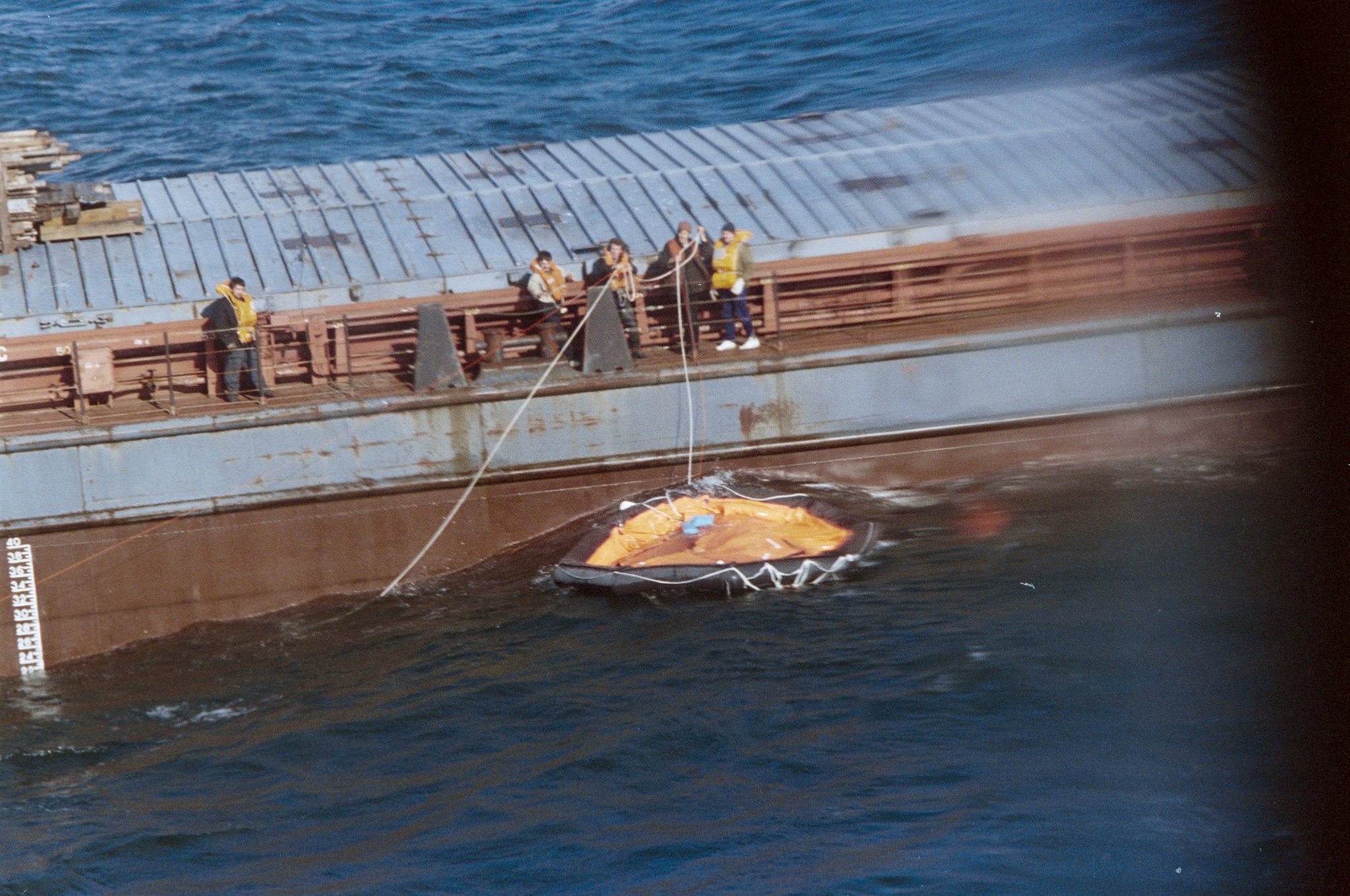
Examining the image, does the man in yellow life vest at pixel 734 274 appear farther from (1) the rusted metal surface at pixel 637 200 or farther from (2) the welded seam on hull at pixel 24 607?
(2) the welded seam on hull at pixel 24 607

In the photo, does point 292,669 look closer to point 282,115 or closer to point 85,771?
point 85,771

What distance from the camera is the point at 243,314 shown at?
38.1 feet

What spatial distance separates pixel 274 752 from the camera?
9.03 m

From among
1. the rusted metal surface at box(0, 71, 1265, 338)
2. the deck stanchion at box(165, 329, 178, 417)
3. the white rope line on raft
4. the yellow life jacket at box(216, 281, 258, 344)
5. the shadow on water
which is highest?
the rusted metal surface at box(0, 71, 1265, 338)

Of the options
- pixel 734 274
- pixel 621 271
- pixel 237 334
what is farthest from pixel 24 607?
pixel 734 274

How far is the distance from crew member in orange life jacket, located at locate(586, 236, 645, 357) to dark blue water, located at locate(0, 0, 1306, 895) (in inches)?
88.2

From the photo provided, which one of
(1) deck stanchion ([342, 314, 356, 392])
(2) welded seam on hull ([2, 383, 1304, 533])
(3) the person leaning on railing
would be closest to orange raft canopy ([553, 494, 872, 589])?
(2) welded seam on hull ([2, 383, 1304, 533])

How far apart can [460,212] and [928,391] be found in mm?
6099

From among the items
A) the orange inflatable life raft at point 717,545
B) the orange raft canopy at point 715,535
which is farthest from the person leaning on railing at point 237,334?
the orange raft canopy at point 715,535

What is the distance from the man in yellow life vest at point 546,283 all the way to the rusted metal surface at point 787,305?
0.68 feet

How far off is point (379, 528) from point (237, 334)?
251 centimetres

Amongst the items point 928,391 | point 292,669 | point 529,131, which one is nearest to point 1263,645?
point 928,391

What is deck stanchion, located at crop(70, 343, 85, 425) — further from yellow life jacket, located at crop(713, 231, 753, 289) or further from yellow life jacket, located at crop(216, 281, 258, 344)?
yellow life jacket, located at crop(713, 231, 753, 289)

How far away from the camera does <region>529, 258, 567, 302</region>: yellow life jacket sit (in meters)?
12.3
